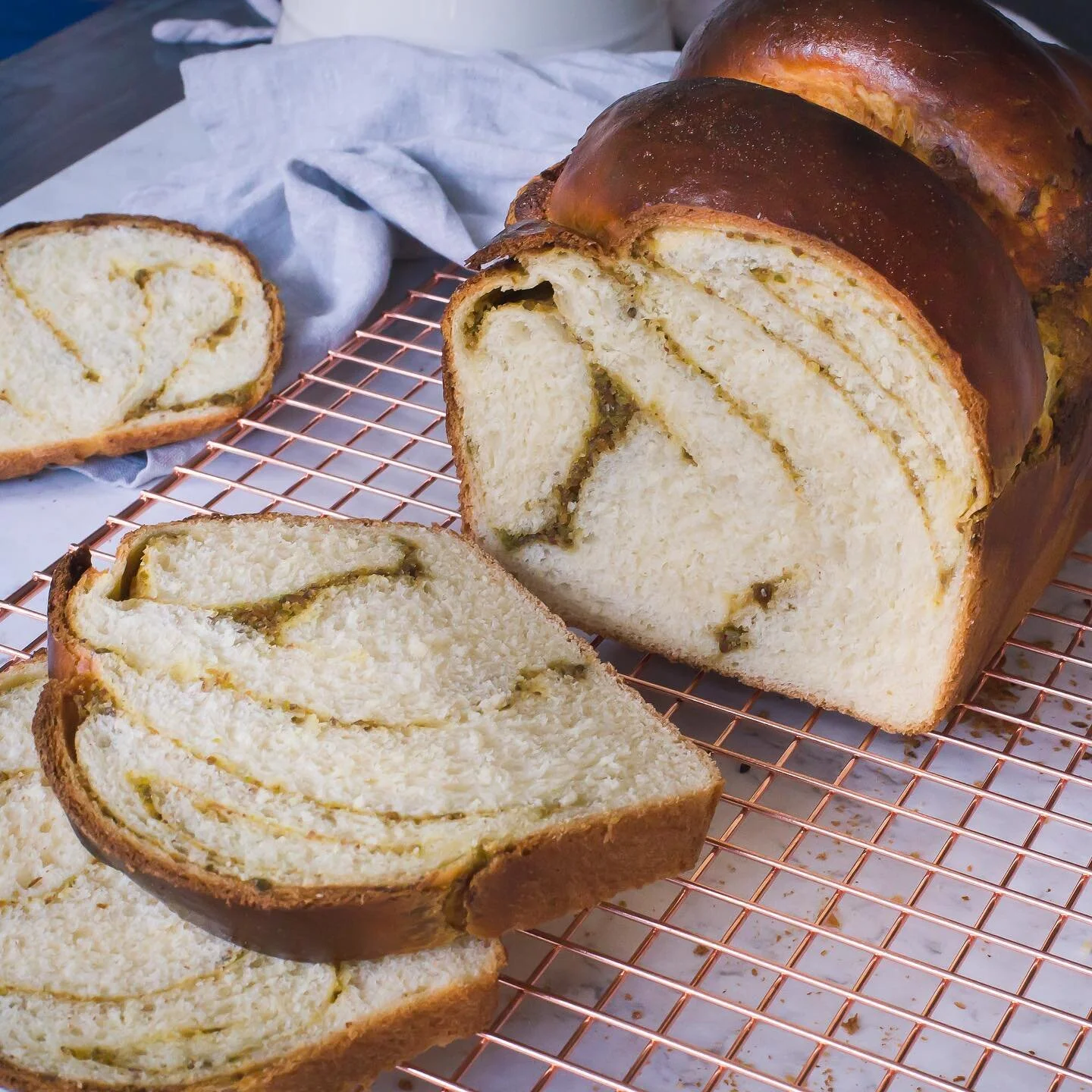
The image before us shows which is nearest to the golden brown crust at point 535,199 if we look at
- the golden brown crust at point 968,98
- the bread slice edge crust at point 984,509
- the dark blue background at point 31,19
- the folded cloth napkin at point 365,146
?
the bread slice edge crust at point 984,509

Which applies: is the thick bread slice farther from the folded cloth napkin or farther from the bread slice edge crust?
the folded cloth napkin

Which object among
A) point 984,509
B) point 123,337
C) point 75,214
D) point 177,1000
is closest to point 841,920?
point 984,509

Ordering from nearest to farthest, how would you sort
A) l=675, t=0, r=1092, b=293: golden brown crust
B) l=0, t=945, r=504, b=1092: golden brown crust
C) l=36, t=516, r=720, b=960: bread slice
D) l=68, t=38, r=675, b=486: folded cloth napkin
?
l=0, t=945, r=504, b=1092: golden brown crust < l=36, t=516, r=720, b=960: bread slice < l=675, t=0, r=1092, b=293: golden brown crust < l=68, t=38, r=675, b=486: folded cloth napkin

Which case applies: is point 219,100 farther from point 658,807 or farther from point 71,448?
point 658,807

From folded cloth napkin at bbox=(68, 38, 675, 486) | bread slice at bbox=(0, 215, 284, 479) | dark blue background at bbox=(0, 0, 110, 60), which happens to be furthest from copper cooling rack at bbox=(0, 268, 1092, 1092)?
dark blue background at bbox=(0, 0, 110, 60)

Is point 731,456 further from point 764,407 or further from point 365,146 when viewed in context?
point 365,146

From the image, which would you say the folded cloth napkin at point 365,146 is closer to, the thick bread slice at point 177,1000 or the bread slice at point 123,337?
the bread slice at point 123,337

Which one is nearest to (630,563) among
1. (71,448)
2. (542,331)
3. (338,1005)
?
(542,331)
